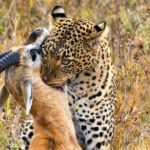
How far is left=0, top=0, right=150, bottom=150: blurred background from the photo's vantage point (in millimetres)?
10305

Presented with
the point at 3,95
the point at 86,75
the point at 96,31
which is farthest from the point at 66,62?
the point at 3,95

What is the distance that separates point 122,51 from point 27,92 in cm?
369

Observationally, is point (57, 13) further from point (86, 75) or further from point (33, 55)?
point (33, 55)

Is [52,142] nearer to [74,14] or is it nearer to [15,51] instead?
[15,51]

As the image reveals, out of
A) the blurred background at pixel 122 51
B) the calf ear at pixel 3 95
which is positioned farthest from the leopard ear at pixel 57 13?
the calf ear at pixel 3 95

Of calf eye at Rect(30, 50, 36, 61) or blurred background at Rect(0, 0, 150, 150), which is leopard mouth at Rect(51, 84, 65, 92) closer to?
calf eye at Rect(30, 50, 36, 61)

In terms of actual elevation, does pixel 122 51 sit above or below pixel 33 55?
below

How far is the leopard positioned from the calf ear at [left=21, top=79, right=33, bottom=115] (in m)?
0.97

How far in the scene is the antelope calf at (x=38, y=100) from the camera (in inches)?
342

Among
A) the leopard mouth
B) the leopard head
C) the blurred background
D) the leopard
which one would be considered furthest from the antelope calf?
the leopard

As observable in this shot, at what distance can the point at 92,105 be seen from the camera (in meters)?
9.98

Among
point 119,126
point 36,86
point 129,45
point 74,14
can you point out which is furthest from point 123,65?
point 74,14

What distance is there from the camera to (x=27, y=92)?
28.4 feet

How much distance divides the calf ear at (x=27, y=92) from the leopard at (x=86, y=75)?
97 cm
